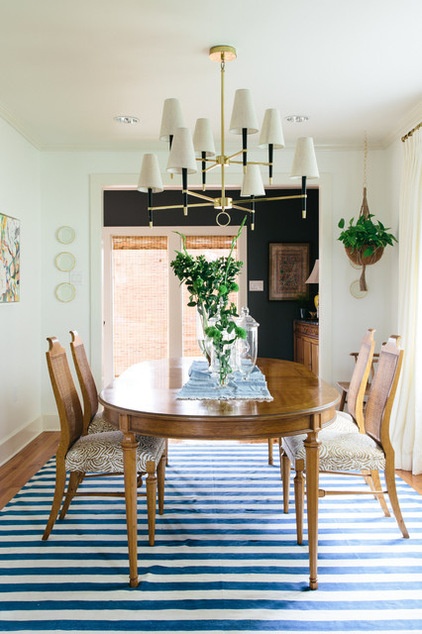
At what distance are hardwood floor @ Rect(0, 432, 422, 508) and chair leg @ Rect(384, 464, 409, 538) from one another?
2.48 ft

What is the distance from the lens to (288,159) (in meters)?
4.82

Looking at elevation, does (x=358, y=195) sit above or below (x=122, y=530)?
above

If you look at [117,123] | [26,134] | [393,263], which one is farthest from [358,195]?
[26,134]

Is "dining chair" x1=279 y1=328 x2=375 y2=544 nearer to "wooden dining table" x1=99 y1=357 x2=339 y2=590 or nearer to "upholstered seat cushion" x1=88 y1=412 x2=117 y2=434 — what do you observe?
"wooden dining table" x1=99 y1=357 x2=339 y2=590

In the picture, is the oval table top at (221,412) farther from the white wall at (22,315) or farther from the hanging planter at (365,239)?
the hanging planter at (365,239)

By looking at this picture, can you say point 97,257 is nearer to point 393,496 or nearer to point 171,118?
point 171,118

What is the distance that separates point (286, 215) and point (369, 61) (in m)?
3.94

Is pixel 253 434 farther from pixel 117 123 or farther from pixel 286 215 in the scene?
pixel 286 215

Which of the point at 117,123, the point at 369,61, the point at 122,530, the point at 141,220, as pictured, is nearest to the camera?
the point at 122,530

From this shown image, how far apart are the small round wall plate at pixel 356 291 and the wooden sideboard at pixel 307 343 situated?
2.88ft

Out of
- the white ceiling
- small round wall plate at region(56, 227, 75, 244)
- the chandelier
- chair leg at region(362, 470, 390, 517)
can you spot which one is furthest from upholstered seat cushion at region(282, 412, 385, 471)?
small round wall plate at region(56, 227, 75, 244)

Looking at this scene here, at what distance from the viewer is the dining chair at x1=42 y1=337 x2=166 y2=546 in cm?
256

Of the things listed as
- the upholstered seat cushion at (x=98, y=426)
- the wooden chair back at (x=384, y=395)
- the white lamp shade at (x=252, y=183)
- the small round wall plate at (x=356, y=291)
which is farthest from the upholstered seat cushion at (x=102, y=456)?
the small round wall plate at (x=356, y=291)

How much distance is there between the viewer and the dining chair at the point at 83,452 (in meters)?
2.56
